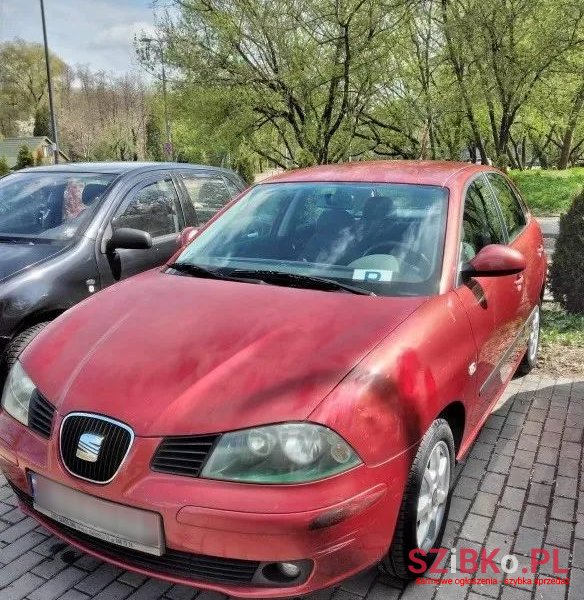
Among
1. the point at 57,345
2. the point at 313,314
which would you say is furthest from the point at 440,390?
the point at 57,345

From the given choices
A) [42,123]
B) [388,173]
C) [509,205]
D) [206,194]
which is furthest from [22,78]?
[388,173]

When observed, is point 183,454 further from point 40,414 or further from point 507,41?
point 507,41

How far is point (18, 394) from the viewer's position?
243 cm

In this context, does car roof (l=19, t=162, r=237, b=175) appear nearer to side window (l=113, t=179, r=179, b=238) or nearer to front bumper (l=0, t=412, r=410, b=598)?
side window (l=113, t=179, r=179, b=238)

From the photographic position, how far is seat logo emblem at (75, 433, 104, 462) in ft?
6.71

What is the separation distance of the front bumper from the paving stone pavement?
1.31 feet

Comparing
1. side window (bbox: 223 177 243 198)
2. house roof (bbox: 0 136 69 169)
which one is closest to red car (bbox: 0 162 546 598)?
side window (bbox: 223 177 243 198)

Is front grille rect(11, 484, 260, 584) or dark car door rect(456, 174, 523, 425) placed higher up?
dark car door rect(456, 174, 523, 425)

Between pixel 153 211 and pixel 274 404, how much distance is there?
3.39 meters

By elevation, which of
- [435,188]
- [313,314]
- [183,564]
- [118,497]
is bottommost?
[183,564]

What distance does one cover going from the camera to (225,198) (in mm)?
5871

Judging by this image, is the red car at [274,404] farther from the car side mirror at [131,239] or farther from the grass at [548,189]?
the grass at [548,189]

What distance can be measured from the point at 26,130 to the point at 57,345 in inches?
2839

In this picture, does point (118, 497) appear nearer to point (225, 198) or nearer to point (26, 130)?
point (225, 198)
